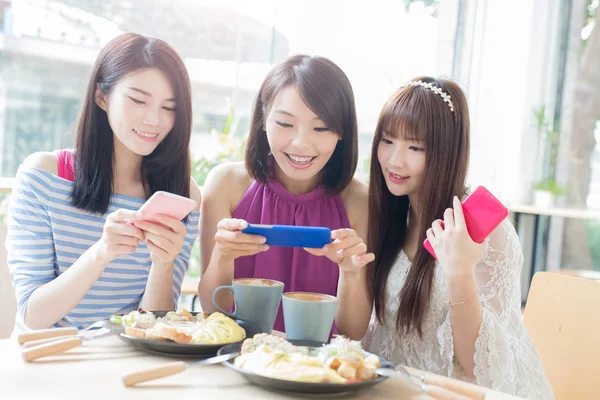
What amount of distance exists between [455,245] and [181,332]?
60 cm

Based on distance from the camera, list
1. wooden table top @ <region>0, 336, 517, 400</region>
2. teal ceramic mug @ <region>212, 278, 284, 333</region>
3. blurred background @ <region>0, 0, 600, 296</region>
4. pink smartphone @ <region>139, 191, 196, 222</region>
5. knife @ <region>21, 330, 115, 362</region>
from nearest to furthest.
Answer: wooden table top @ <region>0, 336, 517, 400</region> < knife @ <region>21, 330, 115, 362</region> < pink smartphone @ <region>139, 191, 196, 222</region> < teal ceramic mug @ <region>212, 278, 284, 333</region> < blurred background @ <region>0, 0, 600, 296</region>

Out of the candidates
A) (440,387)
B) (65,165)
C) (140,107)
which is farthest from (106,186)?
(440,387)

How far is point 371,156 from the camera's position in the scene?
1.74 m

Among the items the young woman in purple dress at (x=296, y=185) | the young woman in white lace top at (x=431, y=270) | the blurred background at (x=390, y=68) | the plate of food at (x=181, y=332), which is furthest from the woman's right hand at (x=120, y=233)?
the blurred background at (x=390, y=68)

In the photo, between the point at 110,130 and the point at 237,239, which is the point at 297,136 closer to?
the point at 237,239

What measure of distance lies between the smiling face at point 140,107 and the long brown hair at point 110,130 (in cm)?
2

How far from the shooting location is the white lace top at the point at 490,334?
4.93 feet

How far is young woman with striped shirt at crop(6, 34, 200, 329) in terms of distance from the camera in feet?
5.10

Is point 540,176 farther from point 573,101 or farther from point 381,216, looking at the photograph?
point 381,216

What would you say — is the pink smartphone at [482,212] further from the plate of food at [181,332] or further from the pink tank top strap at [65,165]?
the pink tank top strap at [65,165]

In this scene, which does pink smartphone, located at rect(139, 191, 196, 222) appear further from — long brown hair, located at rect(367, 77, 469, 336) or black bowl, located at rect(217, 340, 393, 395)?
long brown hair, located at rect(367, 77, 469, 336)

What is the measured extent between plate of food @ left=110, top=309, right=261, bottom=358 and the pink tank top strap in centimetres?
57

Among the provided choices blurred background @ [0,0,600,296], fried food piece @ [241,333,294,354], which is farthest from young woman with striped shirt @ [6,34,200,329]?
blurred background @ [0,0,600,296]

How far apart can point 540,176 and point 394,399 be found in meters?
3.84
